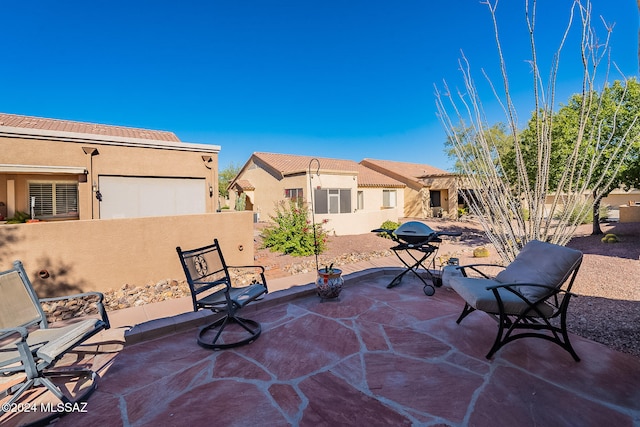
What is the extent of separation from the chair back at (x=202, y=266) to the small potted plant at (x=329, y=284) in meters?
1.63

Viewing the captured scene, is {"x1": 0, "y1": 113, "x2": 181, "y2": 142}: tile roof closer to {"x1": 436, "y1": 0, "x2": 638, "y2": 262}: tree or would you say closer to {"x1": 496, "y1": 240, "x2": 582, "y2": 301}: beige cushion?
{"x1": 436, "y1": 0, "x2": 638, "y2": 262}: tree

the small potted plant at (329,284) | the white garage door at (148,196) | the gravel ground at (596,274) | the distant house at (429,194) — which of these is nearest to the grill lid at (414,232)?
the small potted plant at (329,284)

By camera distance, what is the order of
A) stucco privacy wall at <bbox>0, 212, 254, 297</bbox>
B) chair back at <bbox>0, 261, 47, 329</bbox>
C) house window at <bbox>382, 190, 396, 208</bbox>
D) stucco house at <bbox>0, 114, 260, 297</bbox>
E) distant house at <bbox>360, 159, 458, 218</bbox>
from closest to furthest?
chair back at <bbox>0, 261, 47, 329</bbox> → stucco privacy wall at <bbox>0, 212, 254, 297</bbox> → stucco house at <bbox>0, 114, 260, 297</bbox> → house window at <bbox>382, 190, 396, 208</bbox> → distant house at <bbox>360, 159, 458, 218</bbox>

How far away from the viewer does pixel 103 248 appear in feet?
22.2

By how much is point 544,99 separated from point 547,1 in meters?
1.58

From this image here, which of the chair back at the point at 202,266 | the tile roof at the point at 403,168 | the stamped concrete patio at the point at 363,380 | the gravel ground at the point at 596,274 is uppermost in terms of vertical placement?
the tile roof at the point at 403,168

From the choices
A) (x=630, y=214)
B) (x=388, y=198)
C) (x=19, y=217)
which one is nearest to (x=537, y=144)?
(x=19, y=217)

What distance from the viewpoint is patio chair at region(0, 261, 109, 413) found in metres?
2.41

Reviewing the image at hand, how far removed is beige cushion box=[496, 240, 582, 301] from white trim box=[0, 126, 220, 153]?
9579mm

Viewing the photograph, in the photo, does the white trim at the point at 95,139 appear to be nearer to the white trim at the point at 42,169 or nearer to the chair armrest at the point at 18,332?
the white trim at the point at 42,169

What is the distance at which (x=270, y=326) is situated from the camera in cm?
407

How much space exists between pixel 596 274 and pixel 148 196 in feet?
40.3

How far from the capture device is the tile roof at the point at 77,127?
10102mm

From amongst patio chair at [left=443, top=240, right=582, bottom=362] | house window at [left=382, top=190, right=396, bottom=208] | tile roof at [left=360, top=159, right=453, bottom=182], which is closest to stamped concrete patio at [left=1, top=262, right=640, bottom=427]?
patio chair at [left=443, top=240, right=582, bottom=362]
